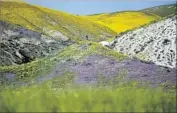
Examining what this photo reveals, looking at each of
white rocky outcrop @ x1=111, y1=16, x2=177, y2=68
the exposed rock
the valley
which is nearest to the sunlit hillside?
the exposed rock

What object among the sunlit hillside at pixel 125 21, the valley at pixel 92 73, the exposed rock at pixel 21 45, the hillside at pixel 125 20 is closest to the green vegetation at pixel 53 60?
the valley at pixel 92 73

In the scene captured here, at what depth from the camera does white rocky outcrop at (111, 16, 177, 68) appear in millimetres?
17328

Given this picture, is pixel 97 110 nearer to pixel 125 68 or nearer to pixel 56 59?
pixel 125 68

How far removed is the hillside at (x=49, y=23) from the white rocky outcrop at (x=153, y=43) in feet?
54.2

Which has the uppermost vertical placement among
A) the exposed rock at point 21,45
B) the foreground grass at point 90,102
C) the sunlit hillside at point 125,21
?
the foreground grass at point 90,102

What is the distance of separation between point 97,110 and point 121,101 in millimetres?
745

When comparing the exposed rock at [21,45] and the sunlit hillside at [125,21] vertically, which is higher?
the exposed rock at [21,45]

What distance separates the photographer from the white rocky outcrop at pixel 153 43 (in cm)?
1733

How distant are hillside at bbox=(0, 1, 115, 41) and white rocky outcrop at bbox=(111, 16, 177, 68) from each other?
54.2 feet

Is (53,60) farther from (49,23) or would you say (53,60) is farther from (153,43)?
(49,23)

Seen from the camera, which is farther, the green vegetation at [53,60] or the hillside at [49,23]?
the hillside at [49,23]

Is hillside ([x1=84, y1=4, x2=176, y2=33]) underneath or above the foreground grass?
underneath

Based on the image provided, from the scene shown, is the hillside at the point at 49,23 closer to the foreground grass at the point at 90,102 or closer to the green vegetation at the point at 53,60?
the green vegetation at the point at 53,60

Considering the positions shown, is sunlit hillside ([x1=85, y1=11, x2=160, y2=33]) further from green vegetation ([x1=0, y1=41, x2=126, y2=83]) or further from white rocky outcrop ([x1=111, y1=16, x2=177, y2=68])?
green vegetation ([x1=0, y1=41, x2=126, y2=83])
